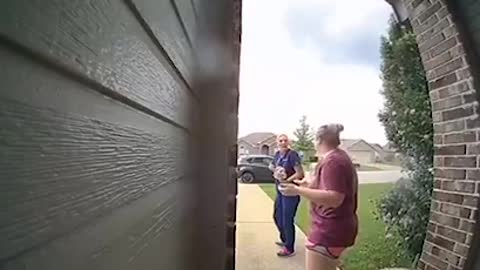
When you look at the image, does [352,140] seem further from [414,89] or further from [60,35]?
[60,35]

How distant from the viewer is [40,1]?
32 centimetres

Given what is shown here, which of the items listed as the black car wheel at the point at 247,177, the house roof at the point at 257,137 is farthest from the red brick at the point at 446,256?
the black car wheel at the point at 247,177

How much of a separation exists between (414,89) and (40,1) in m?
3.51

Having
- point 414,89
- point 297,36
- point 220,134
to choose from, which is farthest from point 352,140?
point 220,134

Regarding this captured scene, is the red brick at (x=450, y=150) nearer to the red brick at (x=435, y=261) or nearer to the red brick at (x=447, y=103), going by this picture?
the red brick at (x=447, y=103)

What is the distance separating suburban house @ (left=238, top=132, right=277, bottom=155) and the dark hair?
146 cm

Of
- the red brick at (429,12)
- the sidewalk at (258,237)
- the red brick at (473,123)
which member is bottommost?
the sidewalk at (258,237)

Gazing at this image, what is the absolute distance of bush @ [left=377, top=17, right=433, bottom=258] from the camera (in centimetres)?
339

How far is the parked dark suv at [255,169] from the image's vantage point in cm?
528

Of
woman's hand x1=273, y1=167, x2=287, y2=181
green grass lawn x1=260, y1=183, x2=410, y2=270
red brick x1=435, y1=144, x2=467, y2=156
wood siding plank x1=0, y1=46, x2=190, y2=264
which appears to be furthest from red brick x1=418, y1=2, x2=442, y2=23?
wood siding plank x1=0, y1=46, x2=190, y2=264

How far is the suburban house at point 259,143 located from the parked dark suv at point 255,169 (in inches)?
4.7

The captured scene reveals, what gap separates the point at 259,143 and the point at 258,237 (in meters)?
0.97

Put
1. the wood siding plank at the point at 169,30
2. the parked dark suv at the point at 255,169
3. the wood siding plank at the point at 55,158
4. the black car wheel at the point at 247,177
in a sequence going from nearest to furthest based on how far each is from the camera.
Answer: the wood siding plank at the point at 55,158 < the wood siding plank at the point at 169,30 < the parked dark suv at the point at 255,169 < the black car wheel at the point at 247,177

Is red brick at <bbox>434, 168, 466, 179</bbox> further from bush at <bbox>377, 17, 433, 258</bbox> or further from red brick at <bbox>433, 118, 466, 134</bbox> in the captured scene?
bush at <bbox>377, 17, 433, 258</bbox>
